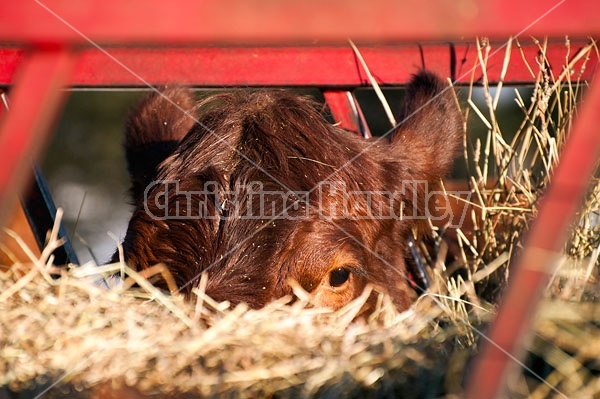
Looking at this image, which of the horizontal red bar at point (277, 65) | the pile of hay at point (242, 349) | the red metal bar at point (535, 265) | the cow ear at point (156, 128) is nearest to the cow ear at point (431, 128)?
the horizontal red bar at point (277, 65)

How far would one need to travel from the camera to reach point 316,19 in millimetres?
1312

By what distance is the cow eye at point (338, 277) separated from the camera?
9.00 feet

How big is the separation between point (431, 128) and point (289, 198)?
0.97 m

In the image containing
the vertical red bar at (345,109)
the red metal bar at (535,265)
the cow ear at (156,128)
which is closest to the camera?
the red metal bar at (535,265)

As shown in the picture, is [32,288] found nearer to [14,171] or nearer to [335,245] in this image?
[14,171]

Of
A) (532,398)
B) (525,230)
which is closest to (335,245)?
(525,230)

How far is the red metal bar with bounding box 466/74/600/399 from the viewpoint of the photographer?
1278 millimetres

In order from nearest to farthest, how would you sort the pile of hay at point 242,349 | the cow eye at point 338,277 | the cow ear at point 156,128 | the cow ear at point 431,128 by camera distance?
the pile of hay at point 242,349, the cow eye at point 338,277, the cow ear at point 431,128, the cow ear at point 156,128

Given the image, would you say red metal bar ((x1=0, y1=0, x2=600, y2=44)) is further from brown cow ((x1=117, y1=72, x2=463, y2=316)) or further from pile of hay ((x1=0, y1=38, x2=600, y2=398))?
brown cow ((x1=117, y1=72, x2=463, y2=316))

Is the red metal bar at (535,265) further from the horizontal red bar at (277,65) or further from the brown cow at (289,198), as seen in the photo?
the horizontal red bar at (277,65)

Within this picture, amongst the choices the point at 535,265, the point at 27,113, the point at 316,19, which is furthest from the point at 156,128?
the point at 535,265

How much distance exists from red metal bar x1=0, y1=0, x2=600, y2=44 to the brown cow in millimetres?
1186

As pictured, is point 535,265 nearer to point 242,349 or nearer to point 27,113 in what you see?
point 242,349

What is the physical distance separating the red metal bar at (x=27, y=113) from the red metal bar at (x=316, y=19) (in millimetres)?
89
